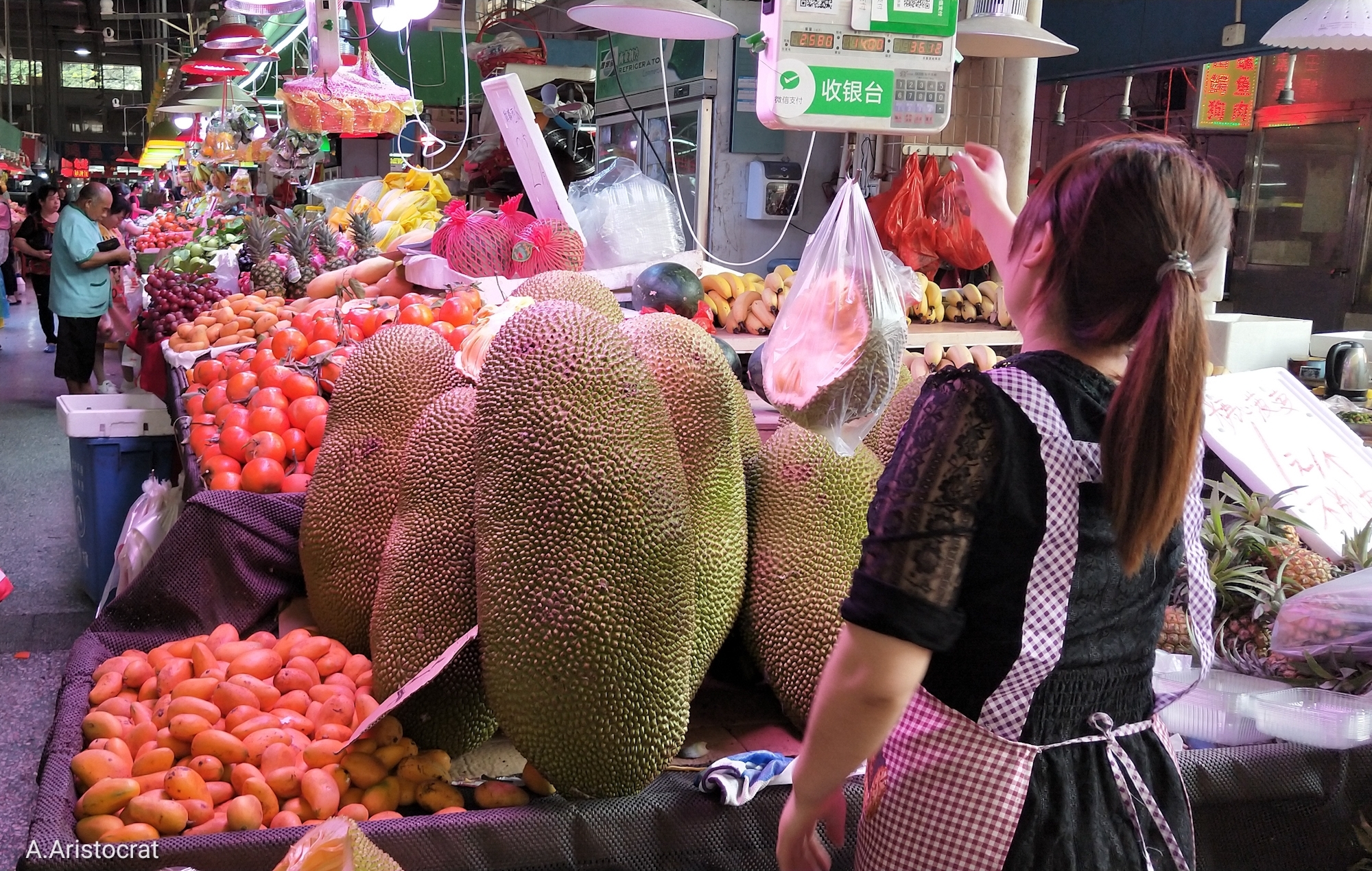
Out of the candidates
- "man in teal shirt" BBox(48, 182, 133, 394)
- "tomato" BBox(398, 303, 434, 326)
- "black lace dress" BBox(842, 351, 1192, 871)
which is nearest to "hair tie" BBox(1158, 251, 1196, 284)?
"black lace dress" BBox(842, 351, 1192, 871)

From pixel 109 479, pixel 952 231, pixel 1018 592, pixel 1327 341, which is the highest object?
pixel 952 231

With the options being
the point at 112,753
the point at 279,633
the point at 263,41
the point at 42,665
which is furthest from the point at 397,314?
A: the point at 263,41

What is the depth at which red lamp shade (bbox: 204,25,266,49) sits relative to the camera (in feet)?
21.4

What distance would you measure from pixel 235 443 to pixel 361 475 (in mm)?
721

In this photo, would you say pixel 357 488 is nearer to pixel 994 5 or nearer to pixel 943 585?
pixel 943 585

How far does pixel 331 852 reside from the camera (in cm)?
Result: 110

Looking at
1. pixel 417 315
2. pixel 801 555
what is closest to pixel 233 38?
Result: pixel 417 315

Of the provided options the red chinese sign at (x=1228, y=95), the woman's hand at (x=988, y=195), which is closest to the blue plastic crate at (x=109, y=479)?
the woman's hand at (x=988, y=195)

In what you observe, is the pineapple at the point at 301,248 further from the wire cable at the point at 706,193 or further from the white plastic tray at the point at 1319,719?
the white plastic tray at the point at 1319,719

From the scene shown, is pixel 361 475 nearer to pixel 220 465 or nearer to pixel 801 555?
pixel 220 465

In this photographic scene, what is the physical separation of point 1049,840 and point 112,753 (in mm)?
1467

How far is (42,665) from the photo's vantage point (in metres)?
3.42

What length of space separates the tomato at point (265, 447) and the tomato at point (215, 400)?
0.31 metres

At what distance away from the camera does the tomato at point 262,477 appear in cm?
261
